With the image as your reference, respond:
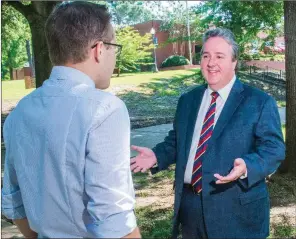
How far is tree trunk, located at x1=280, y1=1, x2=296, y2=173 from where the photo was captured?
6.41 m

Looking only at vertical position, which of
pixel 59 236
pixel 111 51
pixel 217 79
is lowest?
pixel 59 236

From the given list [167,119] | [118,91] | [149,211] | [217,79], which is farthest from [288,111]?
[118,91]

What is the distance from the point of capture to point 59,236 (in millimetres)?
1532

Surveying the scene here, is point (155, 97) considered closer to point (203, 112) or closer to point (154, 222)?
point (154, 222)

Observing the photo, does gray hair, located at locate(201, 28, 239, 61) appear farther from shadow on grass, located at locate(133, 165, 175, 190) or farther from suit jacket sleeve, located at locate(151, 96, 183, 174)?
shadow on grass, located at locate(133, 165, 175, 190)

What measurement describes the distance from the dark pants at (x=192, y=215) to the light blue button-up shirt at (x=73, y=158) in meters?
1.30

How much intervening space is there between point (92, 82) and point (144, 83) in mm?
24035

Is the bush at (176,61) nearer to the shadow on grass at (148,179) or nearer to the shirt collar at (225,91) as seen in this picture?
the shadow on grass at (148,179)

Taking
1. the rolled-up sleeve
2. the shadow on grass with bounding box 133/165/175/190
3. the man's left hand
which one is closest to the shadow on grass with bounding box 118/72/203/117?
the shadow on grass with bounding box 133/165/175/190

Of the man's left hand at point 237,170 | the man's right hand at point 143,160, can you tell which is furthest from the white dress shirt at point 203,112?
the man's left hand at point 237,170

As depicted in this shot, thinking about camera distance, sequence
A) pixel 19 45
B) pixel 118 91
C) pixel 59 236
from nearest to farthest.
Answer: pixel 59 236 < pixel 118 91 < pixel 19 45

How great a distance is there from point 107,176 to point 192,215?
4.83 feet

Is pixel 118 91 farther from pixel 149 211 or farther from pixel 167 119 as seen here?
pixel 149 211

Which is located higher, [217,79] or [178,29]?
[178,29]
